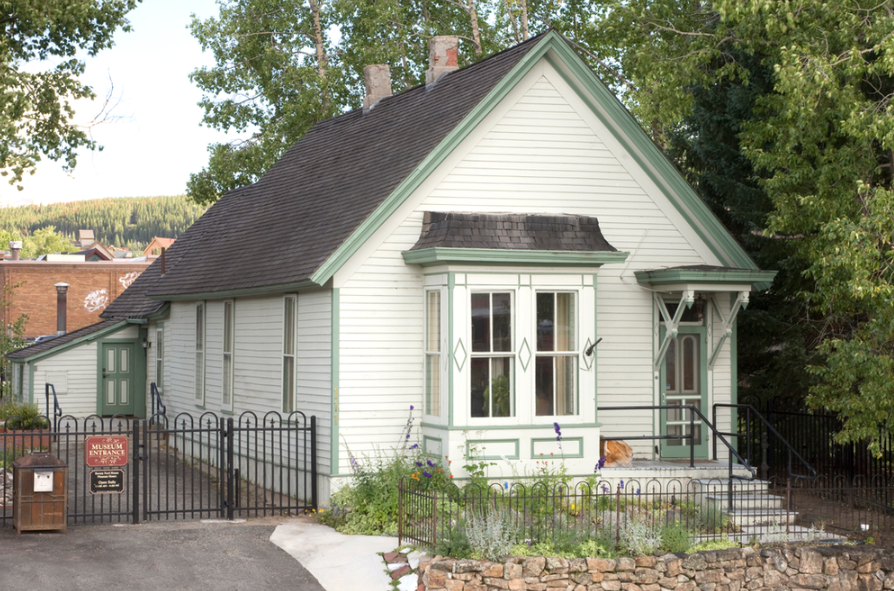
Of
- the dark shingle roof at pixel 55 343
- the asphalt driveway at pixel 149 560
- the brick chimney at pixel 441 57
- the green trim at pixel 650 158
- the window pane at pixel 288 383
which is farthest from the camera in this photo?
the dark shingle roof at pixel 55 343

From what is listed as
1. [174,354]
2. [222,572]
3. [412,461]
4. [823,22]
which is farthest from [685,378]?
[174,354]

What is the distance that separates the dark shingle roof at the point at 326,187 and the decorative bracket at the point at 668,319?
14.0 feet

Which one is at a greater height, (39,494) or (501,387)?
(501,387)

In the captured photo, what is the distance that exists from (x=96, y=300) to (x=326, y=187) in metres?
41.5

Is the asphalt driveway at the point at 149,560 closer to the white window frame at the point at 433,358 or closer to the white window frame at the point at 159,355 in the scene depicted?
the white window frame at the point at 433,358

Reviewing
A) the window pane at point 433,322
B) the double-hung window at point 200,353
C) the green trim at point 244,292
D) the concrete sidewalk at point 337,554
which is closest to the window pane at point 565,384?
the window pane at point 433,322

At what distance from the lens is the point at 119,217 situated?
176375mm

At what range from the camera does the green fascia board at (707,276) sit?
47.5 feet

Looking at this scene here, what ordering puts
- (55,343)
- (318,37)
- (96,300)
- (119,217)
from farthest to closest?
(119,217) < (96,300) < (318,37) < (55,343)

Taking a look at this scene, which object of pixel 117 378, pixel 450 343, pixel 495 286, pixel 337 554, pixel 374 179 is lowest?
pixel 337 554

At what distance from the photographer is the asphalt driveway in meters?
10.2

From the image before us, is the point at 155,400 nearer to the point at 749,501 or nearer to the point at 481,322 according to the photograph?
the point at 481,322

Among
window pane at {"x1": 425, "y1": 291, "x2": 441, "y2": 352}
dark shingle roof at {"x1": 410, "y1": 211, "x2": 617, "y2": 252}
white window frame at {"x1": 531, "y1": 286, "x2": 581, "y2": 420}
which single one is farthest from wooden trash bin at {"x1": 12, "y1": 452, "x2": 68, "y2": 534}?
white window frame at {"x1": 531, "y1": 286, "x2": 581, "y2": 420}

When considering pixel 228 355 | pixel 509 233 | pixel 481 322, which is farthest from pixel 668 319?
pixel 228 355
